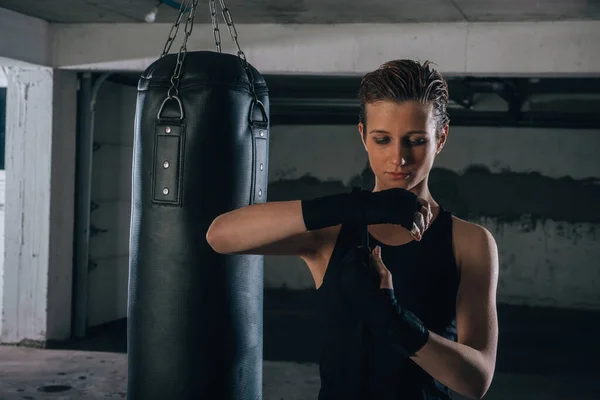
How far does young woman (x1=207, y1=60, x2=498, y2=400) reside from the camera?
143 centimetres

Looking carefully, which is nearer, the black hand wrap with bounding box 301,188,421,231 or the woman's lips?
the black hand wrap with bounding box 301,188,421,231

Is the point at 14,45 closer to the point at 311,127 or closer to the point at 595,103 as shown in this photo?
the point at 311,127

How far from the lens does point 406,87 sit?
150cm

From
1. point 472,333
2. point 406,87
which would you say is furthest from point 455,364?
point 406,87

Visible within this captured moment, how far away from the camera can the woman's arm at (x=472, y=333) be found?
4.67ft

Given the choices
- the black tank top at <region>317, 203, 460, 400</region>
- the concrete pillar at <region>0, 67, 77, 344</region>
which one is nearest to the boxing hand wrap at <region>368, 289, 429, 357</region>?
the black tank top at <region>317, 203, 460, 400</region>

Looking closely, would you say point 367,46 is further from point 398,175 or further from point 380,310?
point 380,310

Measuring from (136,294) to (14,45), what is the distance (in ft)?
12.7

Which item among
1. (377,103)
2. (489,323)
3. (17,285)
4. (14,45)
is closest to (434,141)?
(377,103)

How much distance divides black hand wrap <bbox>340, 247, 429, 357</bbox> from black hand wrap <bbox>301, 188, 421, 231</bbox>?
88mm

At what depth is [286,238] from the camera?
59.2 inches

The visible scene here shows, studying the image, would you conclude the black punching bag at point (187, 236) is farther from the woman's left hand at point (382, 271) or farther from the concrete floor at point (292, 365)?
the concrete floor at point (292, 365)

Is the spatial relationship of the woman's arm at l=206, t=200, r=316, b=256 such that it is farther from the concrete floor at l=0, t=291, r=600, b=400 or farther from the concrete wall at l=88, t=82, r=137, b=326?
the concrete wall at l=88, t=82, r=137, b=326

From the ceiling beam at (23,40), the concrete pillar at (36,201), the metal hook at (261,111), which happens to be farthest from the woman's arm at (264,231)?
the concrete pillar at (36,201)
